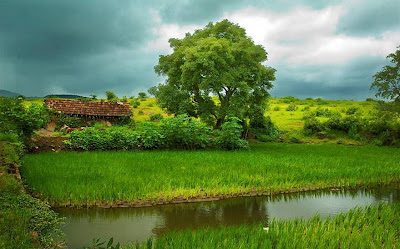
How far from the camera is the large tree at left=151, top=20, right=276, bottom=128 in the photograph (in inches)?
886

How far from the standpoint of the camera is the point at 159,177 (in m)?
11.5

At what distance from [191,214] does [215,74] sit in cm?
1476

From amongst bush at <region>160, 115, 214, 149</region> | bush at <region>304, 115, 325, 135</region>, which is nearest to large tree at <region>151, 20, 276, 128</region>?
bush at <region>160, 115, 214, 149</region>

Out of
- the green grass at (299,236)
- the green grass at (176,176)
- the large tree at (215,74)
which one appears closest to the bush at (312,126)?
the large tree at (215,74)

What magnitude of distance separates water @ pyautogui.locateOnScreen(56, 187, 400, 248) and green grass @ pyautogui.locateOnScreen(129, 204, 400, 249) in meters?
1.47

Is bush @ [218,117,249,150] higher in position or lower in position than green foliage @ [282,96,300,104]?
lower

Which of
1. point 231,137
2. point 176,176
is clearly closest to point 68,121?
point 231,137

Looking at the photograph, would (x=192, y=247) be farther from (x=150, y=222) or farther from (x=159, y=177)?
(x=159, y=177)

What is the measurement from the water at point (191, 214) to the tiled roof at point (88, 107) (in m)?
23.5

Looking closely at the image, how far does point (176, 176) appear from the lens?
473 inches

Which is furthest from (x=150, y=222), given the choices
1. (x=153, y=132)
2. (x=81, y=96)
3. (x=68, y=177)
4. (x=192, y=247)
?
(x=81, y=96)

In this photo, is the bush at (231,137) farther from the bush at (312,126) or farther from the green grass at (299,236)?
the green grass at (299,236)

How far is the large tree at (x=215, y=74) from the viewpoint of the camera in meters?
22.5

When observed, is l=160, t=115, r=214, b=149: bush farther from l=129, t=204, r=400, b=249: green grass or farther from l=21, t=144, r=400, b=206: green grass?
l=129, t=204, r=400, b=249: green grass
